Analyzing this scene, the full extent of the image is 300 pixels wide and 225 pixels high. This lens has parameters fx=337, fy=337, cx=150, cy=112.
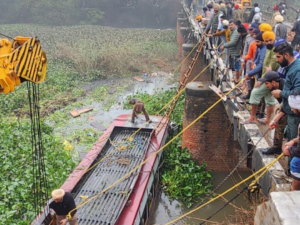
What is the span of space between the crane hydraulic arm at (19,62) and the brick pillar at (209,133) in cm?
671

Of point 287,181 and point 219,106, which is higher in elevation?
point 287,181

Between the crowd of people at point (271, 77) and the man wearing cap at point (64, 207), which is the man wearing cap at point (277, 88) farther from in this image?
the man wearing cap at point (64, 207)

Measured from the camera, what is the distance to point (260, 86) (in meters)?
6.32

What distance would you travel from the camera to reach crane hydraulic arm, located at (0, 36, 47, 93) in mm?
4598

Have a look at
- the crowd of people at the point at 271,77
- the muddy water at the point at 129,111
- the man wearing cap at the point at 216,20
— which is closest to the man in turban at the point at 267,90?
the crowd of people at the point at 271,77

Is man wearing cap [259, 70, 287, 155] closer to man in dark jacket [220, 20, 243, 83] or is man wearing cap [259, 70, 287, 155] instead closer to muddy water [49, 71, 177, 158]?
man in dark jacket [220, 20, 243, 83]

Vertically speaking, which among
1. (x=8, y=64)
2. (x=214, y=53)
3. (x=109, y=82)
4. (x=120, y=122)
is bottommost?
(x=109, y=82)

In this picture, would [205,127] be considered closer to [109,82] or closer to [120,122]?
[120,122]

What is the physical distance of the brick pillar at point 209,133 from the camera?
11.0m

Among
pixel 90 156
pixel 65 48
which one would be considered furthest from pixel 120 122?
pixel 65 48

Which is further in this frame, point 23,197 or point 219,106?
point 219,106

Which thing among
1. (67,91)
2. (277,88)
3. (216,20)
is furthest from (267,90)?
(67,91)

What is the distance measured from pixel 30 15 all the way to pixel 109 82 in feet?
101

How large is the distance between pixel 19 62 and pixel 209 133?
25.4 ft
